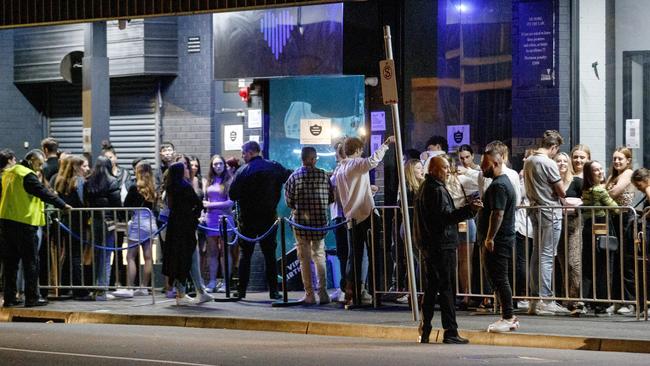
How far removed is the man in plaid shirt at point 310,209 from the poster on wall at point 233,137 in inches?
214

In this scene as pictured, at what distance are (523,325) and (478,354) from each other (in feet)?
6.69

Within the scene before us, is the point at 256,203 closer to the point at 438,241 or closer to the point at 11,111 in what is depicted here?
the point at 438,241

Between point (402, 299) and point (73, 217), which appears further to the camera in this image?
point (73, 217)

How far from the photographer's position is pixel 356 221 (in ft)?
53.4

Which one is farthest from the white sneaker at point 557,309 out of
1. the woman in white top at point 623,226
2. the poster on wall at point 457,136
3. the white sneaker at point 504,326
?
the poster on wall at point 457,136

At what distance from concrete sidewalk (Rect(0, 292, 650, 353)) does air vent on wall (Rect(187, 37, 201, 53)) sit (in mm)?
6251

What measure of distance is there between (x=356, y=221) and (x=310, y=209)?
79 centimetres

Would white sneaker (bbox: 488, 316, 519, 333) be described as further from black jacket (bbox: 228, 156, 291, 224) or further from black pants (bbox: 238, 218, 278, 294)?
black jacket (bbox: 228, 156, 291, 224)

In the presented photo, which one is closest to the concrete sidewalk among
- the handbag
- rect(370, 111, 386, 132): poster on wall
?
the handbag

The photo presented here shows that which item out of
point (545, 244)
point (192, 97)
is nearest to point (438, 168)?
point (545, 244)

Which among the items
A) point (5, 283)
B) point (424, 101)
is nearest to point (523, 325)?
point (424, 101)

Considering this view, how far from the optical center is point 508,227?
44.8ft

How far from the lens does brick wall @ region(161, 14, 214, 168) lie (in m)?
22.9

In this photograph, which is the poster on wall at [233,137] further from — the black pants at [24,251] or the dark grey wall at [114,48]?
the black pants at [24,251]
